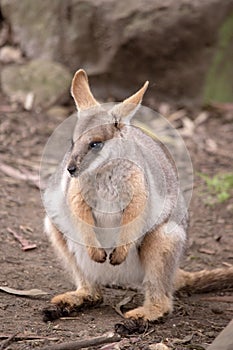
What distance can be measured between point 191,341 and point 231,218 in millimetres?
2800

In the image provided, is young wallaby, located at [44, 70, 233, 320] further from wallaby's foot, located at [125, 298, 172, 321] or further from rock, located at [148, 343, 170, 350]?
rock, located at [148, 343, 170, 350]

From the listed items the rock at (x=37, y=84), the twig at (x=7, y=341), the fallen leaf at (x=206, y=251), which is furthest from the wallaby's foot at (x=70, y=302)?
the rock at (x=37, y=84)

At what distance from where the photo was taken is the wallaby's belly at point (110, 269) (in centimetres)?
452

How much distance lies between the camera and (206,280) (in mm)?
5086

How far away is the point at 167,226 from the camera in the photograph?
4555 millimetres

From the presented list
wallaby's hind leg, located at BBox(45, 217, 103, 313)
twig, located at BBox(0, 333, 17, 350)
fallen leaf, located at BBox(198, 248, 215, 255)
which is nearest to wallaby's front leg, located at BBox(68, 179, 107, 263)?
wallaby's hind leg, located at BBox(45, 217, 103, 313)

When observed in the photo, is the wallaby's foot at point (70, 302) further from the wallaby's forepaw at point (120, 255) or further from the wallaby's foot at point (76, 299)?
the wallaby's forepaw at point (120, 255)

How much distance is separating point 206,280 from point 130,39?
15.7ft

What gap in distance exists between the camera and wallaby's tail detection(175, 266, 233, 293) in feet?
16.6

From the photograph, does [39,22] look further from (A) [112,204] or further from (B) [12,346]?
(B) [12,346]

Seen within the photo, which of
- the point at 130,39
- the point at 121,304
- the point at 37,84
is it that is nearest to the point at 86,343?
the point at 121,304

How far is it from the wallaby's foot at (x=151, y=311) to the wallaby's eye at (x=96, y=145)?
973mm

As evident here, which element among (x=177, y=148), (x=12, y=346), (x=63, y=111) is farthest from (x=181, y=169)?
(x=12, y=346)

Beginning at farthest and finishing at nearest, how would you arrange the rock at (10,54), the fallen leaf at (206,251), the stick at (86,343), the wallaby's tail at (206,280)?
the rock at (10,54) < the fallen leaf at (206,251) < the wallaby's tail at (206,280) < the stick at (86,343)
